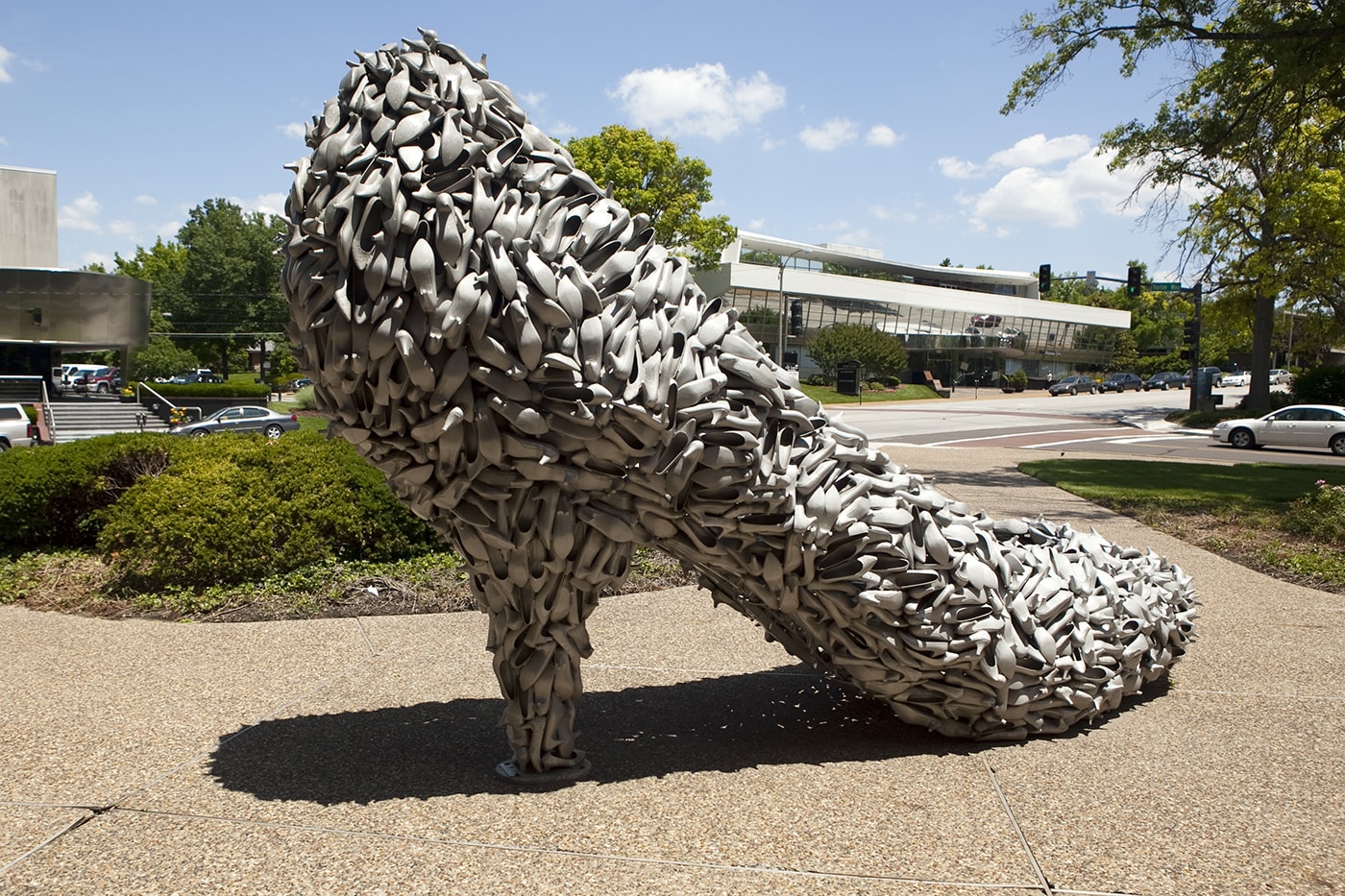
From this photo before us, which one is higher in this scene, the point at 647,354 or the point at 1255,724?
the point at 647,354

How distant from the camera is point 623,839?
3262 mm

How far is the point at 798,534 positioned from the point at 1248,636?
4.43m

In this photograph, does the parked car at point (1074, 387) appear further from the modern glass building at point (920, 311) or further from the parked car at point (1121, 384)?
the modern glass building at point (920, 311)

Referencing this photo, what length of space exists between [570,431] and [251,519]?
16.7 ft

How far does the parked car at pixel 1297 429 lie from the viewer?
78.3ft

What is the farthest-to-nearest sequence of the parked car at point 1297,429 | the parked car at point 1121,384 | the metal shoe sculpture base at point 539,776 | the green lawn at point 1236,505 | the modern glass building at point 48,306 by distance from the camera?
1. the parked car at point 1121,384
2. the modern glass building at point 48,306
3. the parked car at point 1297,429
4. the green lawn at point 1236,505
5. the metal shoe sculpture base at point 539,776

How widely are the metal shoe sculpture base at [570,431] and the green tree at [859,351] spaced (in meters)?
50.5

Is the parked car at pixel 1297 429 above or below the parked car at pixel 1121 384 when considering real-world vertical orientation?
below

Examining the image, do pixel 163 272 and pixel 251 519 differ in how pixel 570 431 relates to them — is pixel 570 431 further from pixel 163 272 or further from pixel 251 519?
pixel 163 272

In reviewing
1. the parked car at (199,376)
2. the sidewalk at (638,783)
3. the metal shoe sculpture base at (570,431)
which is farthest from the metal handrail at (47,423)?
the parked car at (199,376)

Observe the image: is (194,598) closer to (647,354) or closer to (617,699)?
(617,699)

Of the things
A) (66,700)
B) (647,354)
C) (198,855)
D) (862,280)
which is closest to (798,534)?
(647,354)

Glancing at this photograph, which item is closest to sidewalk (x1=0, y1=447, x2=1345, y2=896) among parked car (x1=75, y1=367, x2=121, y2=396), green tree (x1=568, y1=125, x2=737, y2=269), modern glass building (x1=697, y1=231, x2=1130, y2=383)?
green tree (x1=568, y1=125, x2=737, y2=269)

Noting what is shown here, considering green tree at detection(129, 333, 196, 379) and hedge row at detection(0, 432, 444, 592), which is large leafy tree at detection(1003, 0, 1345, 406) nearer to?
hedge row at detection(0, 432, 444, 592)
